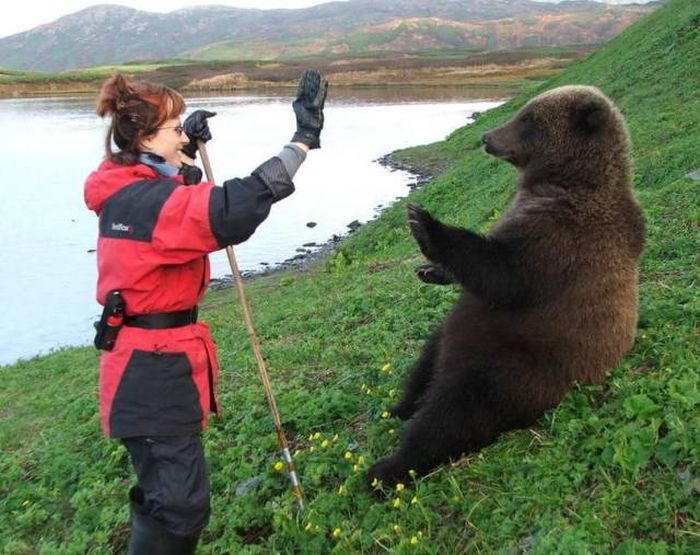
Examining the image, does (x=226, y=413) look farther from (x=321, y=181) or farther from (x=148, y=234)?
(x=321, y=181)

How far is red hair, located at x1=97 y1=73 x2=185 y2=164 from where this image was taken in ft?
14.1

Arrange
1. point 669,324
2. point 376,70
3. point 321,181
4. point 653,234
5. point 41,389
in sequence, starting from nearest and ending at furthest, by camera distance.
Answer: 1. point 669,324
2. point 653,234
3. point 41,389
4. point 321,181
5. point 376,70

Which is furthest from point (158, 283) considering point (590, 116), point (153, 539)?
point (590, 116)

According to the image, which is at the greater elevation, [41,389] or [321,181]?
[41,389]

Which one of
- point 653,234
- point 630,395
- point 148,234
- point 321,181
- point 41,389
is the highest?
point 148,234

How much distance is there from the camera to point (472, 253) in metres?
4.57

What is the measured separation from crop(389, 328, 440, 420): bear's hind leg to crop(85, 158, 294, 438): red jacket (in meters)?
1.74

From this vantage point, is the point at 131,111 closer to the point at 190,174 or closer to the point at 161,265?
the point at 190,174

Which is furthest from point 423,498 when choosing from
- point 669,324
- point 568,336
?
point 669,324

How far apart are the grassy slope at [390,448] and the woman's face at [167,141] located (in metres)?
2.52

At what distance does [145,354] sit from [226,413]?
337 centimetres

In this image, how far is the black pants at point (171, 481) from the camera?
4.33 metres

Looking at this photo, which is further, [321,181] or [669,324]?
[321,181]

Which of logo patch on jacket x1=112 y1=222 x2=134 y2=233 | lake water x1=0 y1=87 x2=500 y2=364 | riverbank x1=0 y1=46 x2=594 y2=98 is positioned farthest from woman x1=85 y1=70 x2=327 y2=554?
riverbank x1=0 y1=46 x2=594 y2=98
